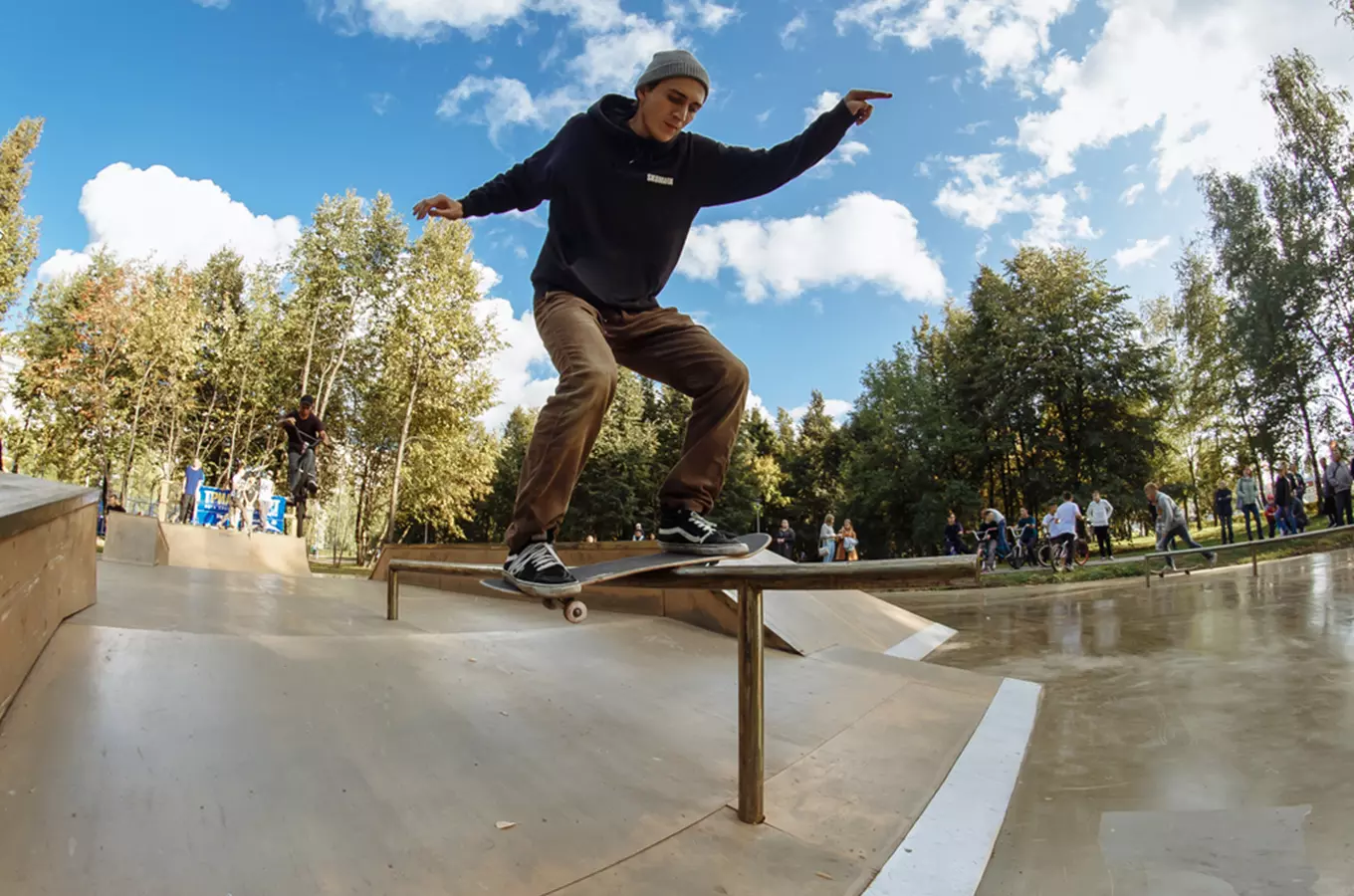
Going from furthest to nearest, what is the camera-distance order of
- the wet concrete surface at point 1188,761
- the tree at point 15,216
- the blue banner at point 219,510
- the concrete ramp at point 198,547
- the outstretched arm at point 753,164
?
1. the tree at point 15,216
2. the blue banner at point 219,510
3. the concrete ramp at point 198,547
4. the outstretched arm at point 753,164
5. the wet concrete surface at point 1188,761

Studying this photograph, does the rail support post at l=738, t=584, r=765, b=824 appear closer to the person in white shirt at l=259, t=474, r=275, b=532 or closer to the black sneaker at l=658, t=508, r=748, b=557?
the black sneaker at l=658, t=508, r=748, b=557

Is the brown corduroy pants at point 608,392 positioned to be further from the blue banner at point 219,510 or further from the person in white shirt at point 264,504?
the blue banner at point 219,510

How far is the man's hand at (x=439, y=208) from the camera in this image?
3.20m

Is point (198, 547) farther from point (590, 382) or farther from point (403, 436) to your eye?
point (403, 436)

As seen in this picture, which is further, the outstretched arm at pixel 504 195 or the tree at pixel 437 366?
the tree at pixel 437 366

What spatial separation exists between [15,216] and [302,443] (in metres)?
25.1

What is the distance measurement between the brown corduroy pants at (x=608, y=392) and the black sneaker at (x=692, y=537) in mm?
56

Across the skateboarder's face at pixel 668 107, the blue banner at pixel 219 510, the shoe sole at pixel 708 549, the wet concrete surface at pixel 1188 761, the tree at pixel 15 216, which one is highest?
the tree at pixel 15 216

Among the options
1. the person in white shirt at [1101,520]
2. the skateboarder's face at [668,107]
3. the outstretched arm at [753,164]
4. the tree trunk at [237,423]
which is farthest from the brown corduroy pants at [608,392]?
the tree trunk at [237,423]

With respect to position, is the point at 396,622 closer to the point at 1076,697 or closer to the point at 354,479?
the point at 1076,697

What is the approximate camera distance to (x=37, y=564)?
2.60 metres

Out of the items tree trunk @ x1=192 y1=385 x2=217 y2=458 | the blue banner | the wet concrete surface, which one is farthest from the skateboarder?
tree trunk @ x1=192 y1=385 x2=217 y2=458

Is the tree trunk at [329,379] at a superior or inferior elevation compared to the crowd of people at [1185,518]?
superior

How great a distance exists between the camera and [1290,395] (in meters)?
25.7
